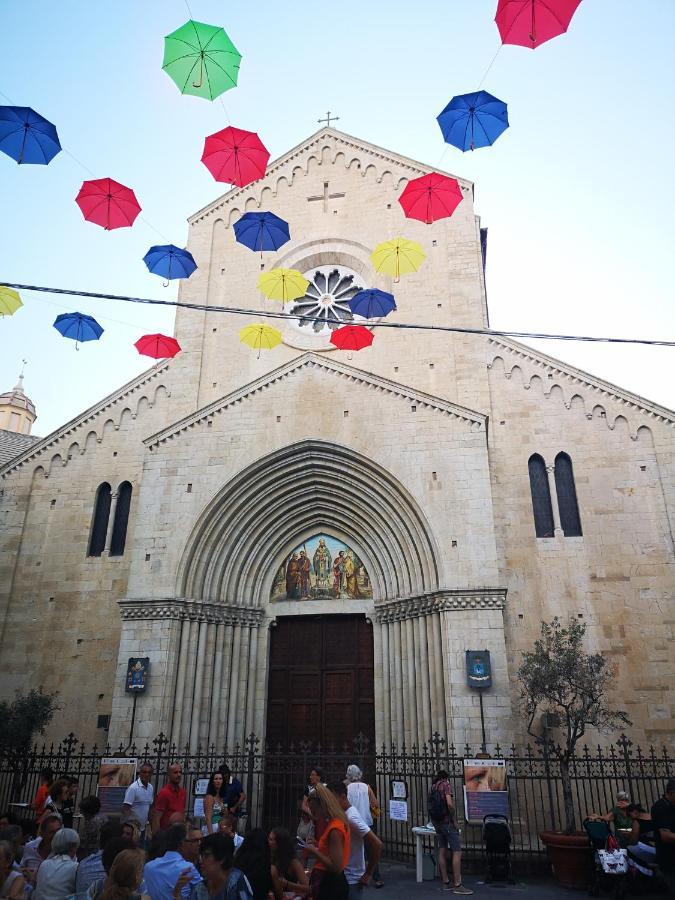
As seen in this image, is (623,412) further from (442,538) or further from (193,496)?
(193,496)

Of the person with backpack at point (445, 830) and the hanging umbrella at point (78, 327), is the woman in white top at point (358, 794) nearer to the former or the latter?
the person with backpack at point (445, 830)

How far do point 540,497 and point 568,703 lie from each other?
5.26 metres

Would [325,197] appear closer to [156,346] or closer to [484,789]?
[156,346]

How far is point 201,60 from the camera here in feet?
37.4

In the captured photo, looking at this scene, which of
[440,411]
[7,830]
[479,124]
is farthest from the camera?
[440,411]

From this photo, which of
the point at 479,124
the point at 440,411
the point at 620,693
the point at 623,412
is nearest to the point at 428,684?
the point at 620,693

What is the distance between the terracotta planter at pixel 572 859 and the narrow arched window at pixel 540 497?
7.44m

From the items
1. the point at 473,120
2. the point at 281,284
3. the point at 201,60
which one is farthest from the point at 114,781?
the point at 473,120

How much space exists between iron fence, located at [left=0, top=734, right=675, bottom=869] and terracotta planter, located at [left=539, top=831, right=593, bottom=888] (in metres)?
0.86

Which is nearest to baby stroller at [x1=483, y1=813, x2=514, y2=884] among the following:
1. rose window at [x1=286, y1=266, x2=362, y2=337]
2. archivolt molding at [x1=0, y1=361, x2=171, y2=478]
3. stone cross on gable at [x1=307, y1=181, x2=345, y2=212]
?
archivolt molding at [x1=0, y1=361, x2=171, y2=478]

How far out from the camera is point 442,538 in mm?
15031

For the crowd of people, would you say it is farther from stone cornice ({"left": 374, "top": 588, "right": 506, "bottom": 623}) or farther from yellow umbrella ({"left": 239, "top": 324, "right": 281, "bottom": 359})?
yellow umbrella ({"left": 239, "top": 324, "right": 281, "bottom": 359})

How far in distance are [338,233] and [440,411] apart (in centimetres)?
907

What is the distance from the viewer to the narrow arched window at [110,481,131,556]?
18.3 meters
